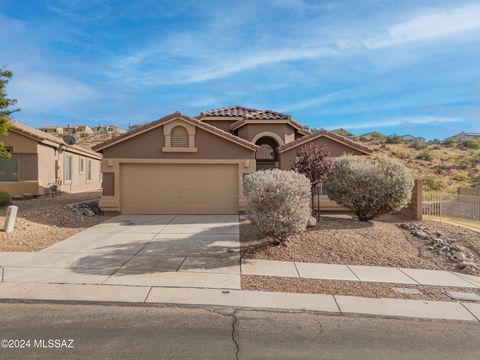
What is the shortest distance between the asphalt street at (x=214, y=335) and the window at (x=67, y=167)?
1918 cm

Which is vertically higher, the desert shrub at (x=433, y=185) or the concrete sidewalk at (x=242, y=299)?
the desert shrub at (x=433, y=185)

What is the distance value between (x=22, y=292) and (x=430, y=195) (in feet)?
58.1

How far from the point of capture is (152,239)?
1070cm

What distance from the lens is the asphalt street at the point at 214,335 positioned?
4.39 metres

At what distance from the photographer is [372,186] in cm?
1256

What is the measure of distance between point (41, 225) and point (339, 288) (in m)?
10.2

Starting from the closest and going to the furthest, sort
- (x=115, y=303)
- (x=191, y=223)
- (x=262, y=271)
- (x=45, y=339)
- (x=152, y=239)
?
(x=45, y=339) < (x=115, y=303) < (x=262, y=271) < (x=152, y=239) < (x=191, y=223)

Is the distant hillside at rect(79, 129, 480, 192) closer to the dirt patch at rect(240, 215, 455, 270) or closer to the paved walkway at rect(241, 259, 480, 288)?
the dirt patch at rect(240, 215, 455, 270)

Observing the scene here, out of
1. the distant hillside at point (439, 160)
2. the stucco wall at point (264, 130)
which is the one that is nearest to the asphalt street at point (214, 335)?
the stucco wall at point (264, 130)

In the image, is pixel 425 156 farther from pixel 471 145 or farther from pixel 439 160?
pixel 471 145

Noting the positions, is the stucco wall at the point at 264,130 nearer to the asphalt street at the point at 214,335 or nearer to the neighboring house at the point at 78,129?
the asphalt street at the point at 214,335

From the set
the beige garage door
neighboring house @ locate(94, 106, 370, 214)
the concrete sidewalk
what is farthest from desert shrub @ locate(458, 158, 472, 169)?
the concrete sidewalk

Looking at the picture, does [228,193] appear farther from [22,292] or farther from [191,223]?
[22,292]

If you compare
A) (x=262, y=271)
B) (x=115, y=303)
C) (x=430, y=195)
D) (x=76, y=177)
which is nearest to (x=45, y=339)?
(x=115, y=303)
